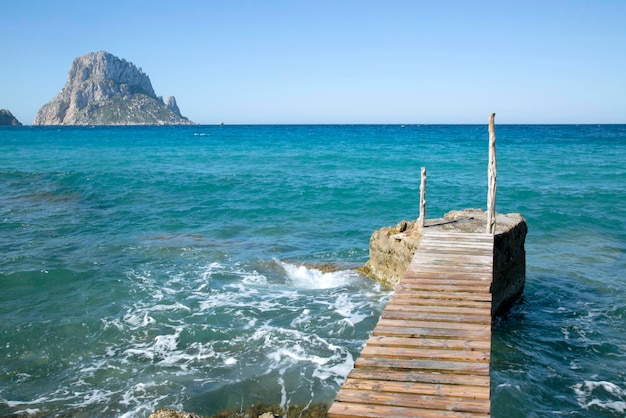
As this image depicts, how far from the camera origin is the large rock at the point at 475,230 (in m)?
13.1

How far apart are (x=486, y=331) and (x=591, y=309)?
7549mm

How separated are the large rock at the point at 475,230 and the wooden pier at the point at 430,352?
214cm

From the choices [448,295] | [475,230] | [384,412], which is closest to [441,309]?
[448,295]

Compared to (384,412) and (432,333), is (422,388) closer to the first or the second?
(384,412)

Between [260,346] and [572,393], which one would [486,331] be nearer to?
[572,393]

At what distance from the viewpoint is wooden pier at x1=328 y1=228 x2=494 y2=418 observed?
19.4 feet

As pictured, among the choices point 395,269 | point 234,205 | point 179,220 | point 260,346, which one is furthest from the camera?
point 234,205

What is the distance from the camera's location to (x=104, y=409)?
363 inches

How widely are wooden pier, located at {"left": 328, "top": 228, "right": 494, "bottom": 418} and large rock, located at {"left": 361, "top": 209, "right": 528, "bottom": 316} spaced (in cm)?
214

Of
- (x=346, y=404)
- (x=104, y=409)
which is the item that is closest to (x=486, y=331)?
(x=346, y=404)

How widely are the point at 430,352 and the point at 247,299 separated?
802 cm

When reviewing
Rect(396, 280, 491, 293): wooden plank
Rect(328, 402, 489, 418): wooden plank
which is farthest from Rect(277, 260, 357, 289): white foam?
Rect(328, 402, 489, 418): wooden plank

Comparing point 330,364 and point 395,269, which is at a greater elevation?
point 395,269

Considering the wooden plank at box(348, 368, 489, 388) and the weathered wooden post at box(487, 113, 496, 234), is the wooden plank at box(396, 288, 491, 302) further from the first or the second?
the weathered wooden post at box(487, 113, 496, 234)
